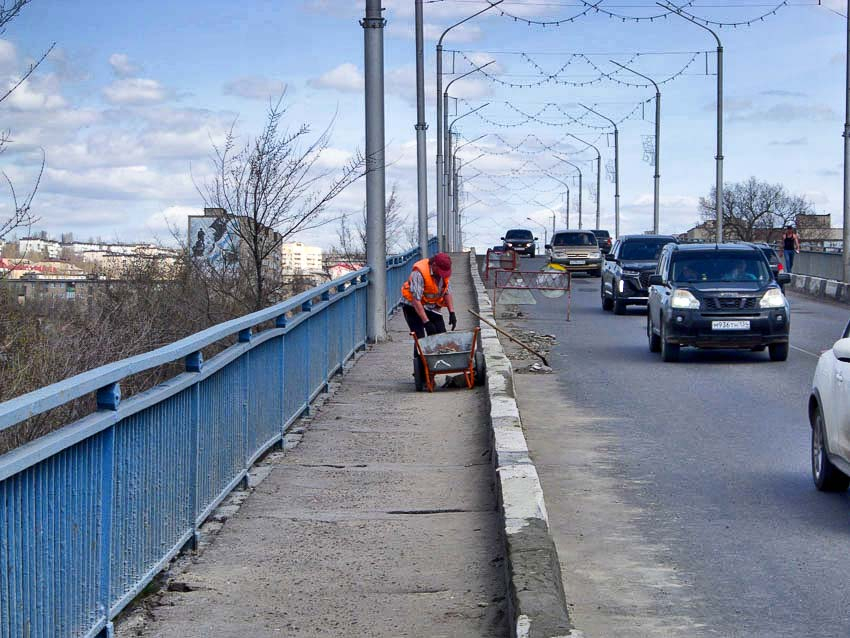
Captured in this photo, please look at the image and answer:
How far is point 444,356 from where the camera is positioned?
567 inches

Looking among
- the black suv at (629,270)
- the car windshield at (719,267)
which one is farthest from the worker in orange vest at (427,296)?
the black suv at (629,270)

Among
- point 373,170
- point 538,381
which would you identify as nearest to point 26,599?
point 538,381

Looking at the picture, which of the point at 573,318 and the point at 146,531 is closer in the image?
the point at 146,531

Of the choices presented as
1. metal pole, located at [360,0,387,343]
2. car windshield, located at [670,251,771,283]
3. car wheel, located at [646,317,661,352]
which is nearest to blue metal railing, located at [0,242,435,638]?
metal pole, located at [360,0,387,343]

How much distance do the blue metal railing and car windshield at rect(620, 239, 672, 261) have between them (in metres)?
21.1

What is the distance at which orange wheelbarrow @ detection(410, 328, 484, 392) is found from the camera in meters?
14.4

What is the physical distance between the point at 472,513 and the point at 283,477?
1784mm

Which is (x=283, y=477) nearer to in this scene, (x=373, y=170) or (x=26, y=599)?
(x=26, y=599)

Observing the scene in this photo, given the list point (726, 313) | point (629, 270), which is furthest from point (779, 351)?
point (629, 270)

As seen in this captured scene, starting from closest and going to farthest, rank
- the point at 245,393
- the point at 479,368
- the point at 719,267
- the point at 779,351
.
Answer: the point at 245,393
the point at 479,368
the point at 779,351
the point at 719,267

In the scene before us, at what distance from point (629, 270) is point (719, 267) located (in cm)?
929

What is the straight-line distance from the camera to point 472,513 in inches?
323

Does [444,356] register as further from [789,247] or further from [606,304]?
[789,247]

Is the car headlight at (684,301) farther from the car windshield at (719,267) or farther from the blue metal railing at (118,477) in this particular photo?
the blue metal railing at (118,477)
